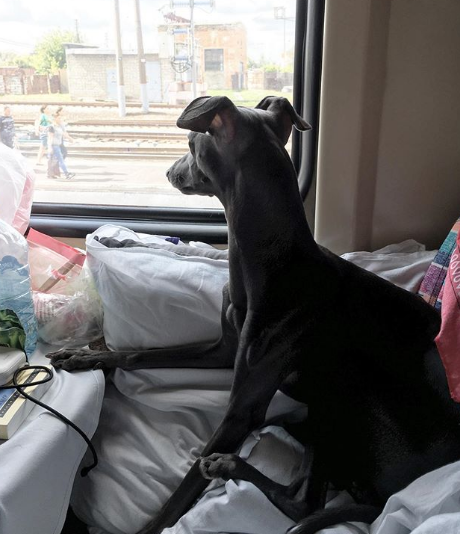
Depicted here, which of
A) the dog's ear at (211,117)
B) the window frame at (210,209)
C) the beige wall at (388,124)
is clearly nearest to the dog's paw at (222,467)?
the dog's ear at (211,117)

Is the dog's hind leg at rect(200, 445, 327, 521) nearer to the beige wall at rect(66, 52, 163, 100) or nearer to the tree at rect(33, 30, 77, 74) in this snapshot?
the beige wall at rect(66, 52, 163, 100)

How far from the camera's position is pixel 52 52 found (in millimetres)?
1872

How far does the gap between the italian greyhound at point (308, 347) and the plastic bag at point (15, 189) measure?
27.3 inches

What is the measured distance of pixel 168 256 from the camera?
4.86 feet

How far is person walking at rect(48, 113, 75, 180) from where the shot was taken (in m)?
1.97

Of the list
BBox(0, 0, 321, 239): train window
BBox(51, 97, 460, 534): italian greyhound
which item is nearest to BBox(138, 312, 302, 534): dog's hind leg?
BBox(51, 97, 460, 534): italian greyhound

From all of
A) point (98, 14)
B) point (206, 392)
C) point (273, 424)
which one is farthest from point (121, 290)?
point (98, 14)

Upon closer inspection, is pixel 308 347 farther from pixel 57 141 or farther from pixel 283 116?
pixel 57 141

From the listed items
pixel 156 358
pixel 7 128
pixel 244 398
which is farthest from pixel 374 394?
pixel 7 128

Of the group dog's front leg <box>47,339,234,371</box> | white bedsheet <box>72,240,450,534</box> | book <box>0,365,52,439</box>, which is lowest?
white bedsheet <box>72,240,450,534</box>

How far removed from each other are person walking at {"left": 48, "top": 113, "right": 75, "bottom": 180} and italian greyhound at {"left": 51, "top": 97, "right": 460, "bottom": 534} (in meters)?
0.93

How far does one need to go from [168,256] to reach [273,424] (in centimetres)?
49

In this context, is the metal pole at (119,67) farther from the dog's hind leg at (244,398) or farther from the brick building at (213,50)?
the dog's hind leg at (244,398)

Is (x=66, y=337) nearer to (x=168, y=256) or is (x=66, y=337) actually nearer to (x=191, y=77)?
(x=168, y=256)
